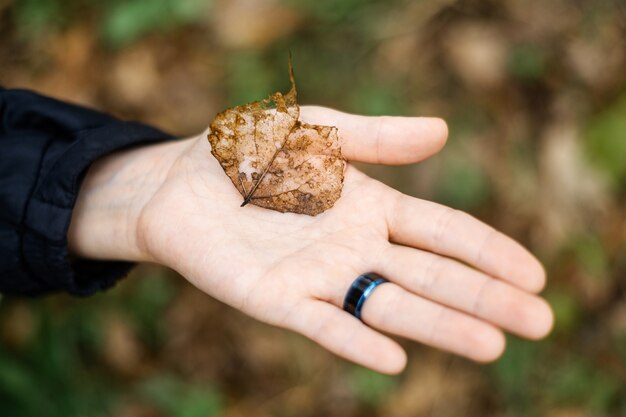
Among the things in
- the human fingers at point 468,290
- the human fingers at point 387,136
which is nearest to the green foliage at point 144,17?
the human fingers at point 387,136

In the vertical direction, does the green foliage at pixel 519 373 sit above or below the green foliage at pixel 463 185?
below

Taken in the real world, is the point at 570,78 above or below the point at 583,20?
below

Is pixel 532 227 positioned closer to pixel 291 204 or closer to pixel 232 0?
pixel 291 204

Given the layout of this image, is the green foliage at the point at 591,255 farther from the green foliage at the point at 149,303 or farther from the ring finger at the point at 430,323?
the green foliage at the point at 149,303

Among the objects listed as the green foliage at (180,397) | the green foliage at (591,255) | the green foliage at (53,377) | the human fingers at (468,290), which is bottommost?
the green foliage at (180,397)

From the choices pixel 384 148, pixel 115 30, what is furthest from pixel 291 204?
pixel 115 30

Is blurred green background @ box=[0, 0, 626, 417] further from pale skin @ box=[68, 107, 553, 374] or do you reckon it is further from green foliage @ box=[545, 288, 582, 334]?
pale skin @ box=[68, 107, 553, 374]

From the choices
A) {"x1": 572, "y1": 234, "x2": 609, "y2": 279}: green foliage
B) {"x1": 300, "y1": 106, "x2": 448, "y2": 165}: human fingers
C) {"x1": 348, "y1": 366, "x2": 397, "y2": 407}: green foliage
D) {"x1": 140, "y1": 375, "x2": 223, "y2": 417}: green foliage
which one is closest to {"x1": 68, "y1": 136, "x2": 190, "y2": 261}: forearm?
{"x1": 300, "y1": 106, "x2": 448, "y2": 165}: human fingers

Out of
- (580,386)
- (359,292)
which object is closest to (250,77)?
(359,292)
